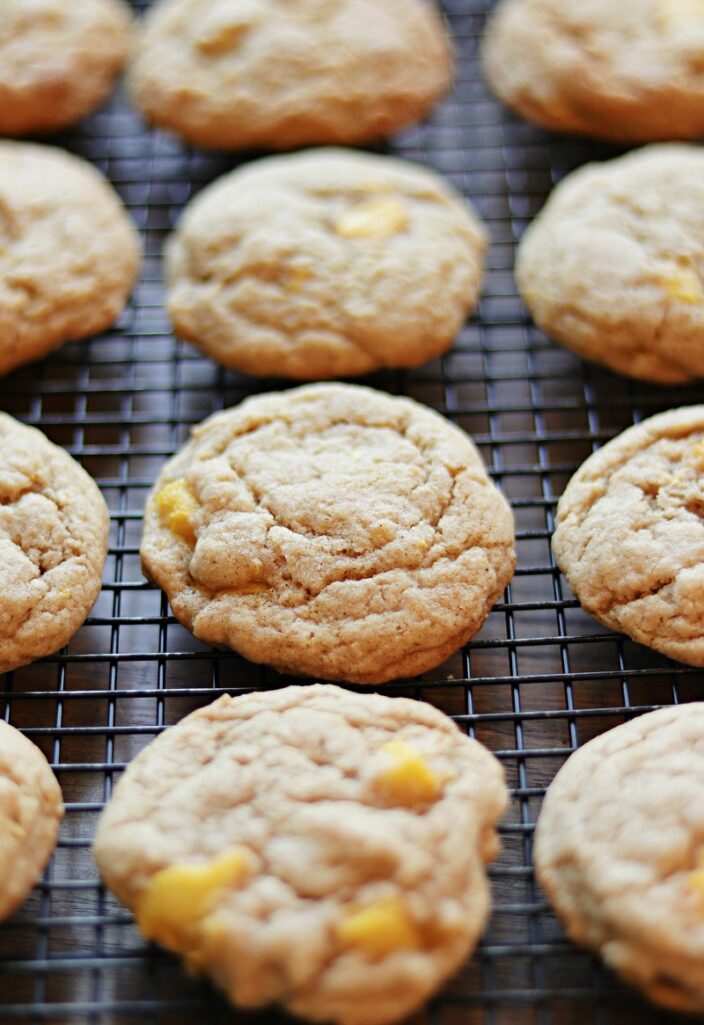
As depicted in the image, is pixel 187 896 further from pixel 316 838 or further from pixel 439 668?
pixel 439 668

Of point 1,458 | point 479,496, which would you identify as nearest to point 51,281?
point 1,458

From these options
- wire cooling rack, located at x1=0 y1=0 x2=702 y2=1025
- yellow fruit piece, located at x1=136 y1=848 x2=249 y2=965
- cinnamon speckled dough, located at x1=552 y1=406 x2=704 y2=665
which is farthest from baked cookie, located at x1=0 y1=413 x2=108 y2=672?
cinnamon speckled dough, located at x1=552 y1=406 x2=704 y2=665

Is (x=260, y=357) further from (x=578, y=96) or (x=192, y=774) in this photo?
(x=578, y=96)

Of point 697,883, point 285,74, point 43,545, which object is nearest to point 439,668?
point 697,883

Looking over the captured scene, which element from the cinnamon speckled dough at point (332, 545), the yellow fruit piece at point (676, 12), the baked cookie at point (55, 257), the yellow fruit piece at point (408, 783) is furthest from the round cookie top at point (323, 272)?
the yellow fruit piece at point (408, 783)

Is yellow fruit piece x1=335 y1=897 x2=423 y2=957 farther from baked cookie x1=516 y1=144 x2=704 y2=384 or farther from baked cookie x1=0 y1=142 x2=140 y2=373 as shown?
baked cookie x1=0 y1=142 x2=140 y2=373
